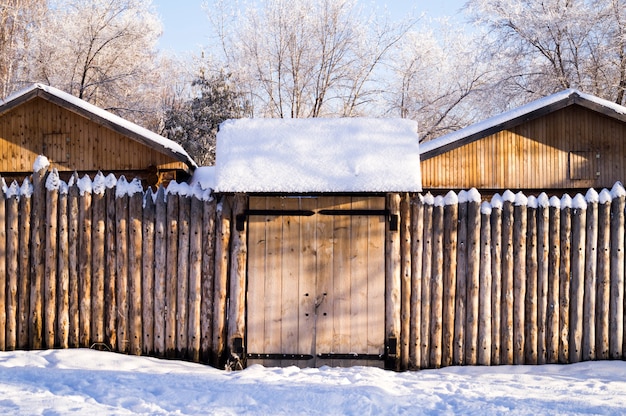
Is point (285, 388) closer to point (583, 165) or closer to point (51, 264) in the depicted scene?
point (51, 264)

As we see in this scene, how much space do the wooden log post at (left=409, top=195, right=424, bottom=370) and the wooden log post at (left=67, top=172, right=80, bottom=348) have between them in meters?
4.09

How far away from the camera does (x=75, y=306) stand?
7461mm

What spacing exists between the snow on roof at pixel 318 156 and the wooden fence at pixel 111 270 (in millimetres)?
653

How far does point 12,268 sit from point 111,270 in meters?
1.23

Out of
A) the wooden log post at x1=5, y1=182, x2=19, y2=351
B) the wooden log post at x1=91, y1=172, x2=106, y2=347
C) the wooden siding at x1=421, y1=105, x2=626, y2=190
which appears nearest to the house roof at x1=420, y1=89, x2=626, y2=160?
the wooden siding at x1=421, y1=105, x2=626, y2=190

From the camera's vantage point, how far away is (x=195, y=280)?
7.41m

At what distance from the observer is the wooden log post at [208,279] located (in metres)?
7.43

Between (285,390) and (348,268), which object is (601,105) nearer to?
(348,268)

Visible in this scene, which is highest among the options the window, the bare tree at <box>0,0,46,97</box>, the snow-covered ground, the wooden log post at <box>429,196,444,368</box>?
the bare tree at <box>0,0,46,97</box>

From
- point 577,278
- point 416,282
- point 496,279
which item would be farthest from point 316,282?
point 577,278

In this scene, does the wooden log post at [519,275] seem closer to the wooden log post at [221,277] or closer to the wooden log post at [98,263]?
the wooden log post at [221,277]

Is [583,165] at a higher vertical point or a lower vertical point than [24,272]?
higher

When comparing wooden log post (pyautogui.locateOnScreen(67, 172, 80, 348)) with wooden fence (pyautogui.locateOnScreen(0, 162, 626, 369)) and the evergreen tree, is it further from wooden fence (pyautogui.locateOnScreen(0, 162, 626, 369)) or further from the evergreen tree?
the evergreen tree

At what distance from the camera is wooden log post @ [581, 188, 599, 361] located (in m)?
7.42
